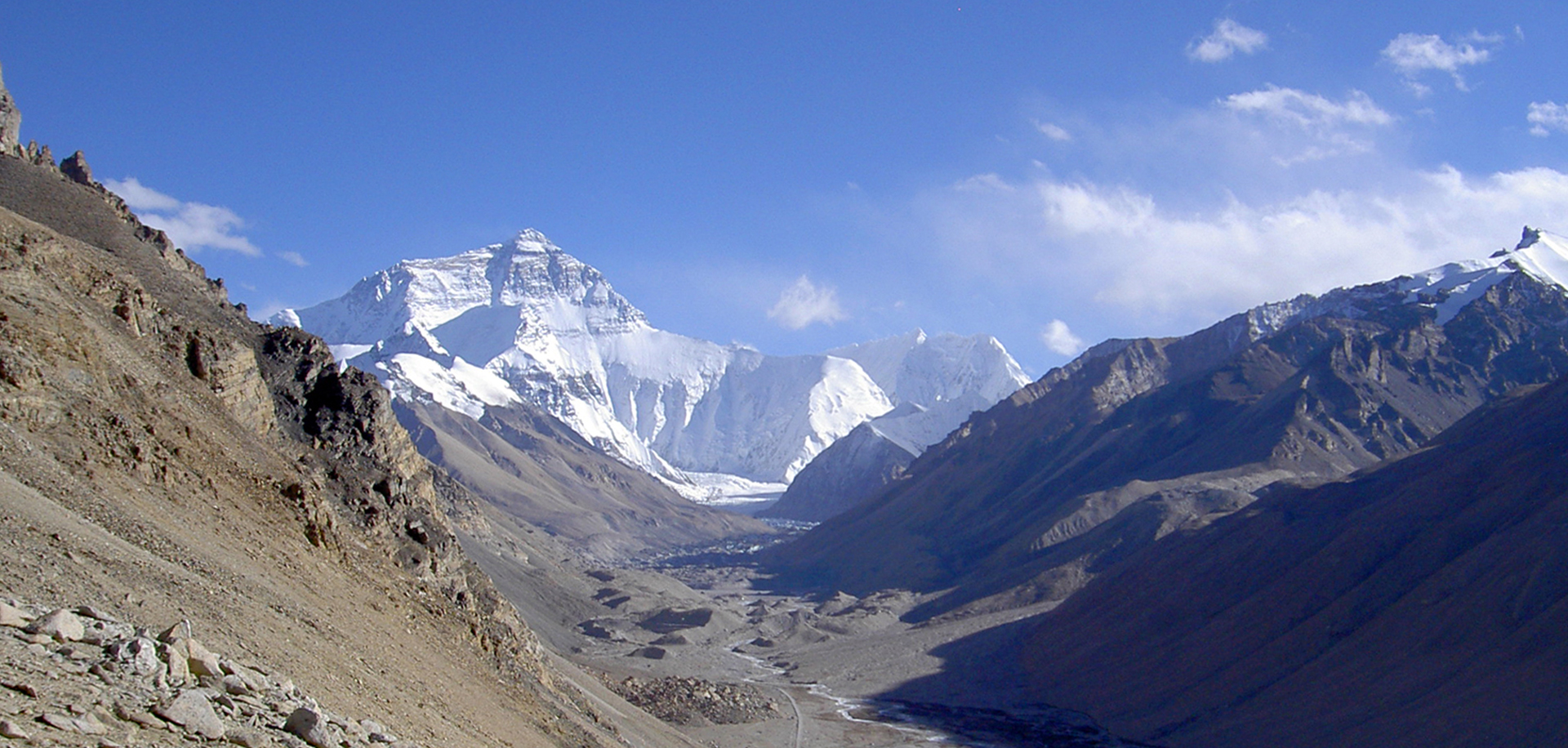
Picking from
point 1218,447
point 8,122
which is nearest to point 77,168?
point 8,122

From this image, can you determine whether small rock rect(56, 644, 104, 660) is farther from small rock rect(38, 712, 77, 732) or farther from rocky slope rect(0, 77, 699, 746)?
small rock rect(38, 712, 77, 732)

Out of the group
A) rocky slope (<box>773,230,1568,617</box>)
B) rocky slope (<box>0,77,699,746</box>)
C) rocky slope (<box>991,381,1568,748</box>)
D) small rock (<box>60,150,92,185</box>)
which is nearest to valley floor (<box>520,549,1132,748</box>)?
rocky slope (<box>991,381,1568,748</box>)

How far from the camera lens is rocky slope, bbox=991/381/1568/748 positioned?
6084cm

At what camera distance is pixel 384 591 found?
36.9 m

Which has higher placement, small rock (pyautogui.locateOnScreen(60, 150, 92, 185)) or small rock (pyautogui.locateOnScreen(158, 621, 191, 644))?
small rock (pyautogui.locateOnScreen(60, 150, 92, 185))

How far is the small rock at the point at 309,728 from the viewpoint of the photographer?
15.4 m

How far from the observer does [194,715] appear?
1419cm

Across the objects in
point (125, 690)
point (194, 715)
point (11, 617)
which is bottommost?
point (194, 715)

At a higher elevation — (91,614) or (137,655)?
(91,614)

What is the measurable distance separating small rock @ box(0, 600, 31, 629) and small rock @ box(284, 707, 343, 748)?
3.46m

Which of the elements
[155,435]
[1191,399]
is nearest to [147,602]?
[155,435]

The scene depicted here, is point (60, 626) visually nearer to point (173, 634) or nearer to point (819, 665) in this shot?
point (173, 634)

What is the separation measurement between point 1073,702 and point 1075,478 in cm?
9697

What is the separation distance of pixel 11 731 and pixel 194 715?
2.39m
